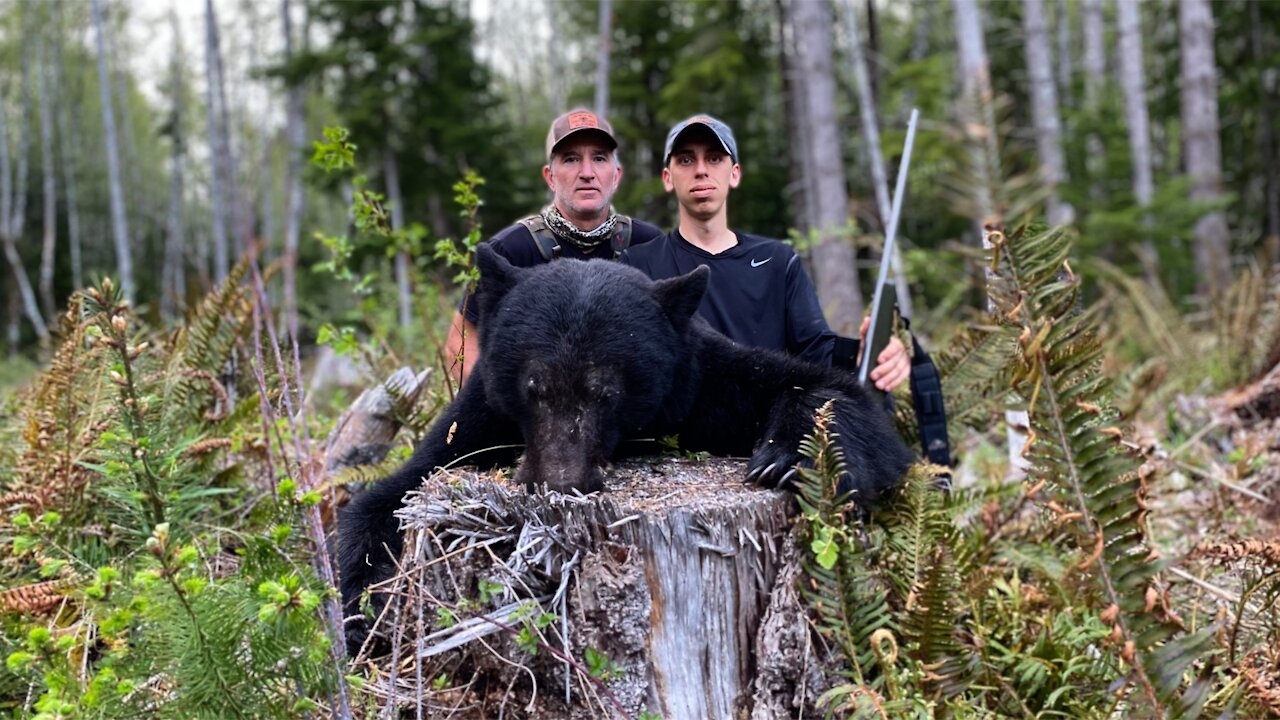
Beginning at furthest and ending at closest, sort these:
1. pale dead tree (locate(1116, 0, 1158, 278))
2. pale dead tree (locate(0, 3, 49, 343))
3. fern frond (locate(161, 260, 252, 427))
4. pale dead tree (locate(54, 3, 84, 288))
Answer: pale dead tree (locate(54, 3, 84, 288)), pale dead tree (locate(0, 3, 49, 343)), pale dead tree (locate(1116, 0, 1158, 278)), fern frond (locate(161, 260, 252, 427))

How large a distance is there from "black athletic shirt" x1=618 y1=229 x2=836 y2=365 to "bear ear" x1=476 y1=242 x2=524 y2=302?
1.04 meters

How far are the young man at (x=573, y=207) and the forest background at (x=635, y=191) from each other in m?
0.27

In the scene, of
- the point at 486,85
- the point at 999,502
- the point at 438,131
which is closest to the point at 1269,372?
the point at 999,502

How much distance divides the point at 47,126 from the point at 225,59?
8642 mm

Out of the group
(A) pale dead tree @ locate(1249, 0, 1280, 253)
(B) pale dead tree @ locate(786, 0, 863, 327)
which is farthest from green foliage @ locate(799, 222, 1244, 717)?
(A) pale dead tree @ locate(1249, 0, 1280, 253)

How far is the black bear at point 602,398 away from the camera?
256 cm

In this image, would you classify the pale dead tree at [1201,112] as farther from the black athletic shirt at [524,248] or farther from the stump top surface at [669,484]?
the stump top surface at [669,484]

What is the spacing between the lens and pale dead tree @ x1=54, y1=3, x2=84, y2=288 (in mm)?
27172

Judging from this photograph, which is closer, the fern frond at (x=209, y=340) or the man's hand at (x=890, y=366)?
the man's hand at (x=890, y=366)

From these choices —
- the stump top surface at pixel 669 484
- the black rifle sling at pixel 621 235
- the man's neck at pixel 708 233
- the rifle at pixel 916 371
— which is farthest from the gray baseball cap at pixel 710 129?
the stump top surface at pixel 669 484

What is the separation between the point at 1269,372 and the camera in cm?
580

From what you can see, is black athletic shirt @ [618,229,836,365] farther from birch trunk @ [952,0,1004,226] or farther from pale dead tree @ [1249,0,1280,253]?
pale dead tree @ [1249,0,1280,253]

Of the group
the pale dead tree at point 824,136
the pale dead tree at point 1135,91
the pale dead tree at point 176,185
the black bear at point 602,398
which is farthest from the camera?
the pale dead tree at point 176,185

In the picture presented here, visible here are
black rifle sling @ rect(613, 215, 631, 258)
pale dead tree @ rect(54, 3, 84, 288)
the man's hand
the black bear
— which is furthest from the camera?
pale dead tree @ rect(54, 3, 84, 288)
